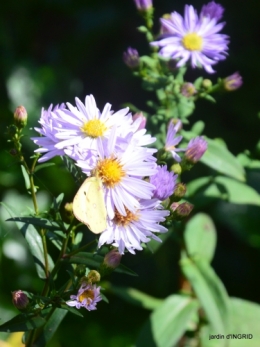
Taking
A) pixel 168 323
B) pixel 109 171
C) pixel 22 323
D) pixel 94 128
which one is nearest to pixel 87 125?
pixel 94 128

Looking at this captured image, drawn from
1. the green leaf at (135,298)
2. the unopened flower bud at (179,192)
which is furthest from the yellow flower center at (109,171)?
the green leaf at (135,298)

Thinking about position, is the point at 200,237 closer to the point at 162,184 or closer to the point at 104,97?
the point at 162,184

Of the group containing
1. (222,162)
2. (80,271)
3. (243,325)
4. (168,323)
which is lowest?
(243,325)

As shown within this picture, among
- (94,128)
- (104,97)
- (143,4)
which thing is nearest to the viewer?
Result: (94,128)

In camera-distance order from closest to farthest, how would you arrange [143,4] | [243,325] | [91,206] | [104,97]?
[91,206] → [143,4] → [243,325] → [104,97]

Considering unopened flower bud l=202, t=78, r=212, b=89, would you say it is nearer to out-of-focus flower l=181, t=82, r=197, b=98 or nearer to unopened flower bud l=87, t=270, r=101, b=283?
out-of-focus flower l=181, t=82, r=197, b=98

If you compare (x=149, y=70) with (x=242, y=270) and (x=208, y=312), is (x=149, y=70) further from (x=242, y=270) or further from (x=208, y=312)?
(x=242, y=270)

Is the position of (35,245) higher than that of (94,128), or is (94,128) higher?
(94,128)

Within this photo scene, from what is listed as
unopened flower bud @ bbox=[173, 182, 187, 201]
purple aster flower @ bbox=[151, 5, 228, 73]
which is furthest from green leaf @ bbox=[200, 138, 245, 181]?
unopened flower bud @ bbox=[173, 182, 187, 201]

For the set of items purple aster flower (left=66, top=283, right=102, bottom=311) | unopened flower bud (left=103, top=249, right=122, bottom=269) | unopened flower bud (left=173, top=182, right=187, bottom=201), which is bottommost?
purple aster flower (left=66, top=283, right=102, bottom=311)
